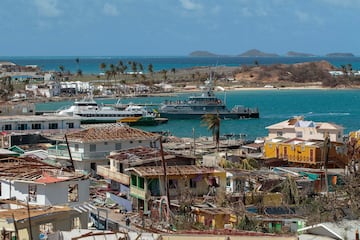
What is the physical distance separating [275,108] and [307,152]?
76.5 metres

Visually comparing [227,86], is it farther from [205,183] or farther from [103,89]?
[205,183]

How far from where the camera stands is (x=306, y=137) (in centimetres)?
4194

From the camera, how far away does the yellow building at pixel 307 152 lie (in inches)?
1443

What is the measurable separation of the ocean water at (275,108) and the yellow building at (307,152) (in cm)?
2021

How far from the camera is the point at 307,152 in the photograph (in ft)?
122

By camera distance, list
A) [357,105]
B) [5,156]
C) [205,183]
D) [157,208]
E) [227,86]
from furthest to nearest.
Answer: [227,86] < [357,105] < [5,156] < [205,183] < [157,208]

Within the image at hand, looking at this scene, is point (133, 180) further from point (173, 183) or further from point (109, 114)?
point (109, 114)

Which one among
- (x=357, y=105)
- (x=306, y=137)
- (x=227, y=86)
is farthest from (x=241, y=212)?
(x=227, y=86)

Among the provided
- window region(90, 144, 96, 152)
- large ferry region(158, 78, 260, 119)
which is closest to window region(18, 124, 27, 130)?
window region(90, 144, 96, 152)

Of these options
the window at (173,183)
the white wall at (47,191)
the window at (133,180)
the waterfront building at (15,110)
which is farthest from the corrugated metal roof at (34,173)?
the waterfront building at (15,110)

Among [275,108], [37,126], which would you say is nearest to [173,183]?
[37,126]

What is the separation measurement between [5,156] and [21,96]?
3625 inches

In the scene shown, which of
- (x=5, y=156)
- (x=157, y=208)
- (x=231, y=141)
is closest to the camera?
(x=157, y=208)

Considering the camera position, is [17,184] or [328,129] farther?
[328,129]
